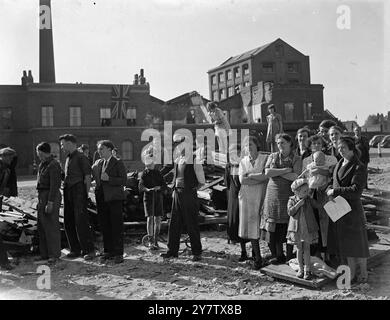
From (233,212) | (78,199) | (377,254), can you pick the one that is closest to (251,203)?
(233,212)

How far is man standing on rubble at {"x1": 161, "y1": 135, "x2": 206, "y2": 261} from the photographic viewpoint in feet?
21.3

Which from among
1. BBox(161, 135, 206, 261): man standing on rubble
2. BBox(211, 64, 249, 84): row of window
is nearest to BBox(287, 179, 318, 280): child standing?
BBox(161, 135, 206, 261): man standing on rubble

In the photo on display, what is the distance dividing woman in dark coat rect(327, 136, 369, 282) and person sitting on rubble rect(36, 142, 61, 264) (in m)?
4.34

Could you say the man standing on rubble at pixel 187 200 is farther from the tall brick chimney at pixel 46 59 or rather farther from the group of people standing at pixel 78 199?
the tall brick chimney at pixel 46 59

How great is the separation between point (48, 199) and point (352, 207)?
4.69 m

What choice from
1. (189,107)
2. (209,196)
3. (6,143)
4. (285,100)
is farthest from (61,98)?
(209,196)

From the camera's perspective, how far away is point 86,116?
3572 cm

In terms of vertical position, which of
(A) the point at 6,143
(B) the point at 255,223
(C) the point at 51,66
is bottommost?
(B) the point at 255,223

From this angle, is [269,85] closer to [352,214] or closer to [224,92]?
[224,92]

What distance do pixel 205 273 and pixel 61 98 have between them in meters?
32.4

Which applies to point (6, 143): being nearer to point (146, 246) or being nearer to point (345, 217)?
point (146, 246)

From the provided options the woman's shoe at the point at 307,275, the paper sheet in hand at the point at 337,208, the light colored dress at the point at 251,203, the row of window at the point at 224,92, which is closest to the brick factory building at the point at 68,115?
the row of window at the point at 224,92

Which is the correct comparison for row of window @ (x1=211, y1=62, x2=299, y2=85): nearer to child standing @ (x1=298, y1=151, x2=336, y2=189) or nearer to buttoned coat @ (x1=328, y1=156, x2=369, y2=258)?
child standing @ (x1=298, y1=151, x2=336, y2=189)
